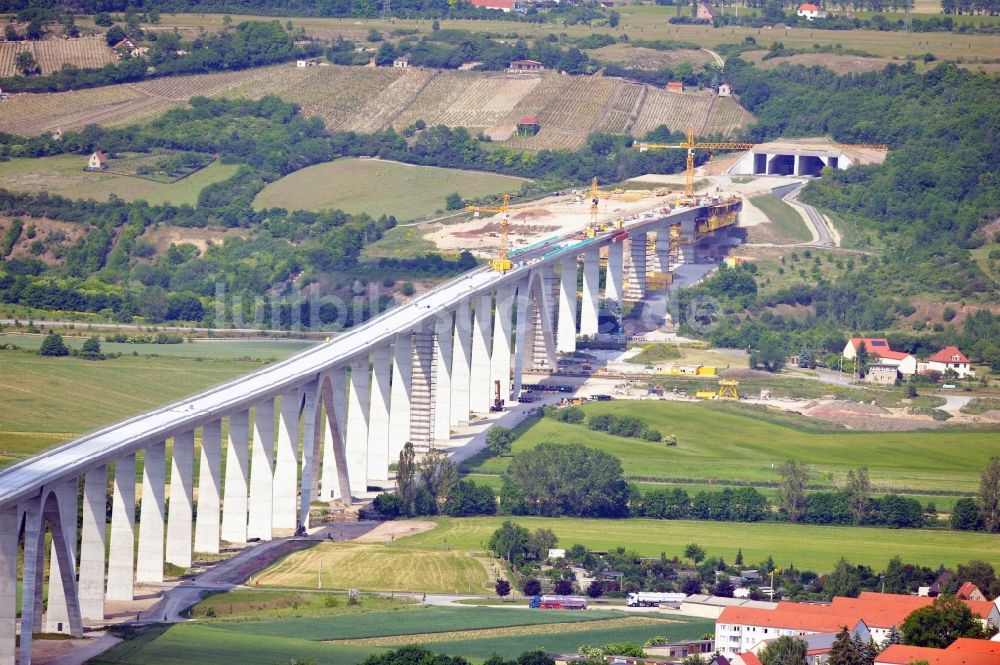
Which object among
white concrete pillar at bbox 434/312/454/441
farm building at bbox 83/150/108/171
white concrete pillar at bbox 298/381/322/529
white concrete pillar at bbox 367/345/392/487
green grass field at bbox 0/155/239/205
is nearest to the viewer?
white concrete pillar at bbox 298/381/322/529

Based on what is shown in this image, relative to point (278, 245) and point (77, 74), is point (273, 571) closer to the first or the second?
point (278, 245)

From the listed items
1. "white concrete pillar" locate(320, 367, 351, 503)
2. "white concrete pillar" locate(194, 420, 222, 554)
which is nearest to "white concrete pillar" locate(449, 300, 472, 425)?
"white concrete pillar" locate(320, 367, 351, 503)

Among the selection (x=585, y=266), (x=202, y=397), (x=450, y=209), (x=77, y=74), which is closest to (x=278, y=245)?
(x=450, y=209)

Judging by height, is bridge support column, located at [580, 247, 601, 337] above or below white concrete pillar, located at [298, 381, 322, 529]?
above

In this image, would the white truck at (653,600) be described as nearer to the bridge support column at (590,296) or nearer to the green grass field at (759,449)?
the green grass field at (759,449)

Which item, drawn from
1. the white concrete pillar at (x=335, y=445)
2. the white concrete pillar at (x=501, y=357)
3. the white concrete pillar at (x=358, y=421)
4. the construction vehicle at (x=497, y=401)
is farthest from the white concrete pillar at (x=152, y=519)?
the white concrete pillar at (x=501, y=357)

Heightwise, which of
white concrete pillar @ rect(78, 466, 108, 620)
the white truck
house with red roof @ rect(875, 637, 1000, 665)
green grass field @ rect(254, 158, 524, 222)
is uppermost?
green grass field @ rect(254, 158, 524, 222)

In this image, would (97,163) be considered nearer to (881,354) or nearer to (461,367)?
(461,367)

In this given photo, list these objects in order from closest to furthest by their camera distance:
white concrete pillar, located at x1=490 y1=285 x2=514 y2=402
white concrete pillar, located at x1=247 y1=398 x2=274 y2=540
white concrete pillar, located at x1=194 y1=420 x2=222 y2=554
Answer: white concrete pillar, located at x1=194 y1=420 x2=222 y2=554 < white concrete pillar, located at x1=247 y1=398 x2=274 y2=540 < white concrete pillar, located at x1=490 y1=285 x2=514 y2=402

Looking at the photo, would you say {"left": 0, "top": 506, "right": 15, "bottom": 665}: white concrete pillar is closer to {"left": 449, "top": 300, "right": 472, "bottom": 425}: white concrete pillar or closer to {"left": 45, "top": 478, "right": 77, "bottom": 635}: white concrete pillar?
{"left": 45, "top": 478, "right": 77, "bottom": 635}: white concrete pillar
